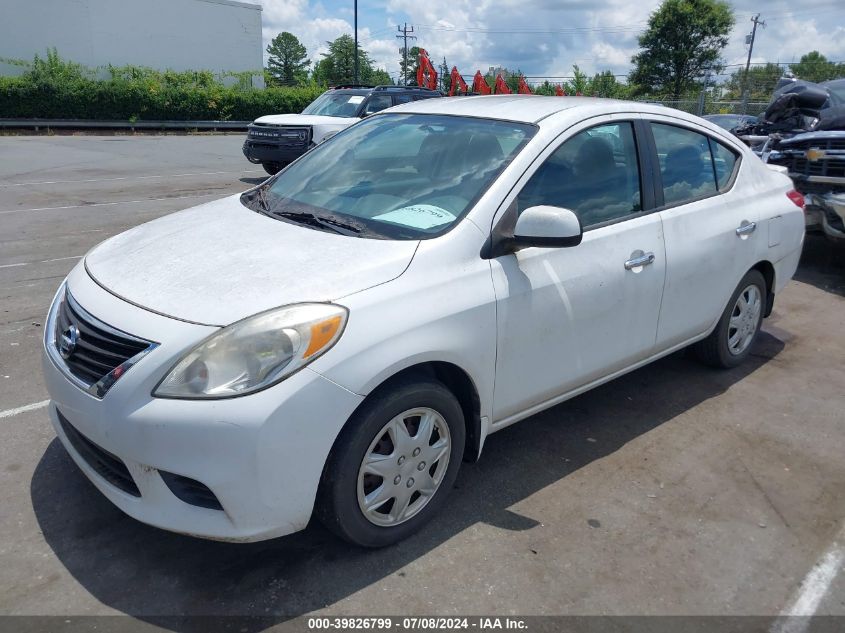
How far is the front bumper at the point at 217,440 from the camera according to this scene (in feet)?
8.02

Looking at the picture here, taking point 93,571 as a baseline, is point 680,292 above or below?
above

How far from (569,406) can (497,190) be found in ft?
5.74

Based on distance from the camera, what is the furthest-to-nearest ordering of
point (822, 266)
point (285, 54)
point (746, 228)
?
point (285, 54) < point (822, 266) < point (746, 228)

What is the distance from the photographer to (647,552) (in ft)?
10.1

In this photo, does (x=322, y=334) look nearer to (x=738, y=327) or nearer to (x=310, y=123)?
(x=738, y=327)

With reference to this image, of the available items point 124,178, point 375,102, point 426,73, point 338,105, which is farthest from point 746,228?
point 426,73

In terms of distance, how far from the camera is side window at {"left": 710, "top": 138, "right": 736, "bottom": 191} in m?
4.58

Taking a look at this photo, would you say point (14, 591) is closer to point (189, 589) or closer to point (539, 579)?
point (189, 589)

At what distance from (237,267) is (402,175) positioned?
3.56ft

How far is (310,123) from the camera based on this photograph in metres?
13.6

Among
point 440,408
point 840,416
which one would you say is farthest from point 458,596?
point 840,416

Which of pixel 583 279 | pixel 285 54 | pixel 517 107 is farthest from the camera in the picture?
pixel 285 54

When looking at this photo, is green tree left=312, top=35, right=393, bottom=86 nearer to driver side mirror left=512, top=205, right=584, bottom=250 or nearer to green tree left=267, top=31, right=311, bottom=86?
green tree left=267, top=31, right=311, bottom=86

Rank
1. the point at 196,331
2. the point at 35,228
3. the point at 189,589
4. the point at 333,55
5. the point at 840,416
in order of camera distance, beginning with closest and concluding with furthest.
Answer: the point at 196,331 < the point at 189,589 < the point at 840,416 < the point at 35,228 < the point at 333,55
